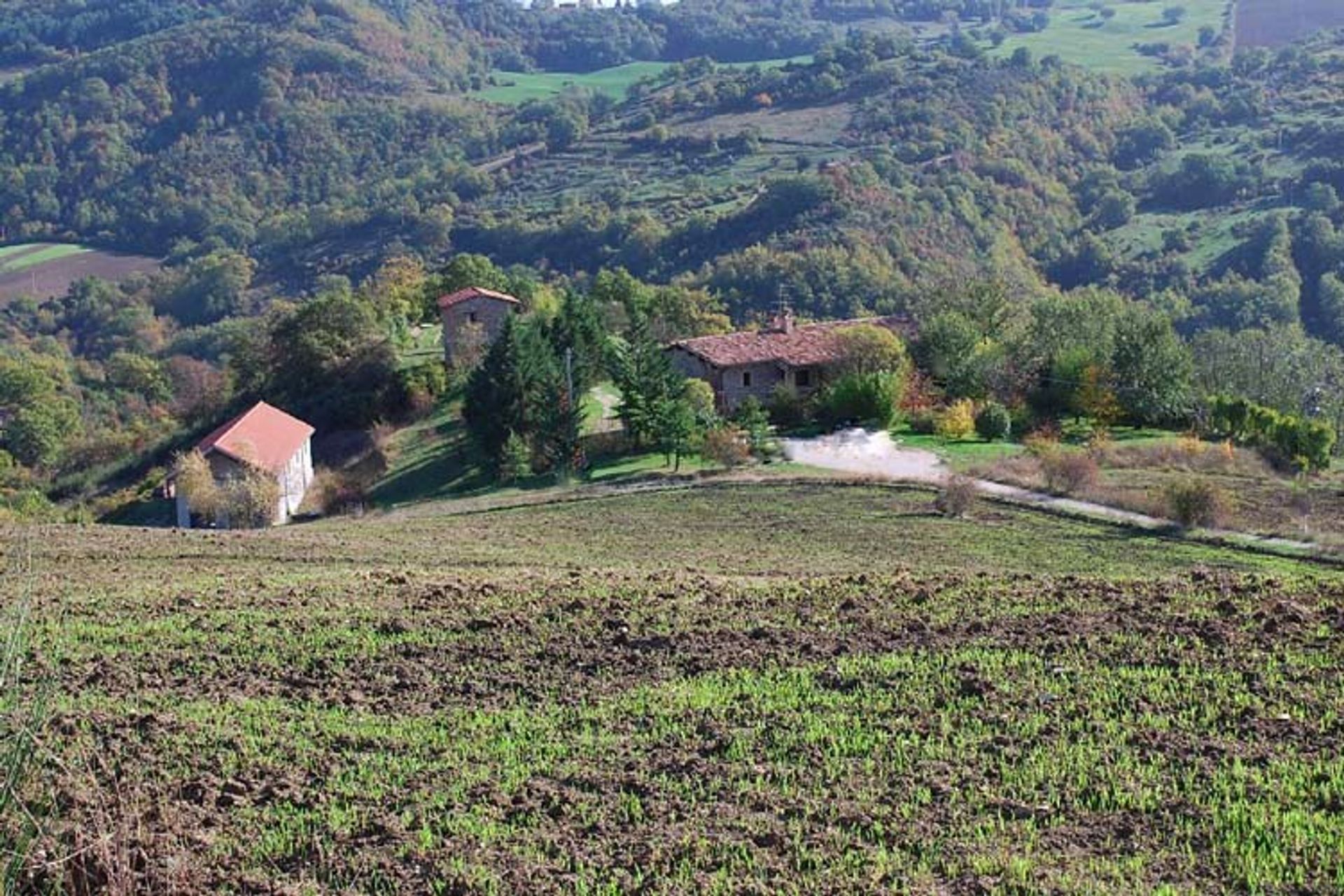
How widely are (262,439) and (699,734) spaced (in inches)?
1610

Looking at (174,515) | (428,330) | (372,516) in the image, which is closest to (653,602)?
(372,516)

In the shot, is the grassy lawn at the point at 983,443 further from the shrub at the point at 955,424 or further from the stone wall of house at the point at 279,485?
the stone wall of house at the point at 279,485

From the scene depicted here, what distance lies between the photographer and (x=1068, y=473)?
37531mm

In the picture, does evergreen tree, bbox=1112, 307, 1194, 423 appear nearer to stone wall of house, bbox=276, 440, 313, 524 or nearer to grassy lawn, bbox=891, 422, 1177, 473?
grassy lawn, bbox=891, 422, 1177, 473

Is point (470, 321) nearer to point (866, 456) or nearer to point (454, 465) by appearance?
point (454, 465)

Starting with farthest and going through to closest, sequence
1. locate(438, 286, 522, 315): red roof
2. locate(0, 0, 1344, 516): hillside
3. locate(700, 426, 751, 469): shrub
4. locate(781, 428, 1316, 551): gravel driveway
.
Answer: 1. locate(0, 0, 1344, 516): hillside
2. locate(438, 286, 522, 315): red roof
3. locate(700, 426, 751, 469): shrub
4. locate(781, 428, 1316, 551): gravel driveway

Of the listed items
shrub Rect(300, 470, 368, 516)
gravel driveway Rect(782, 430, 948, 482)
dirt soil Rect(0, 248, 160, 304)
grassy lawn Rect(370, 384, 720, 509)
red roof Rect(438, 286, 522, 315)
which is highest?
red roof Rect(438, 286, 522, 315)

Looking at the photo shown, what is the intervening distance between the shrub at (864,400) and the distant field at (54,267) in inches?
4509

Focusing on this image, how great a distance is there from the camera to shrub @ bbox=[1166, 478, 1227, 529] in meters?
32.8

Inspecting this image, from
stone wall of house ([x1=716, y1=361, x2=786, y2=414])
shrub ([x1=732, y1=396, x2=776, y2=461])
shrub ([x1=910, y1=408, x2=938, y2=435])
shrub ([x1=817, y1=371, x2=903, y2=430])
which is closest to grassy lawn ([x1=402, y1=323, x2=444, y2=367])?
stone wall of house ([x1=716, y1=361, x2=786, y2=414])

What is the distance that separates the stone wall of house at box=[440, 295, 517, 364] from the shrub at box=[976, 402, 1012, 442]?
73.9 feet

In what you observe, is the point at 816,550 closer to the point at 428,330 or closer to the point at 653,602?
the point at 653,602

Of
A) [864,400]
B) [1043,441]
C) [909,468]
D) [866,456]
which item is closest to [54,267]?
[864,400]

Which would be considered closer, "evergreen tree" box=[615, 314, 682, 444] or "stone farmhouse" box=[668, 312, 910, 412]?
"evergreen tree" box=[615, 314, 682, 444]
